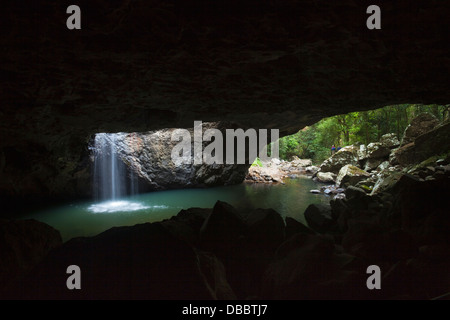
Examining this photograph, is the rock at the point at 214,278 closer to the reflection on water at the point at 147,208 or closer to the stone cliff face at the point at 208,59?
the stone cliff face at the point at 208,59

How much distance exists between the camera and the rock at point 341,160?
47.2 feet

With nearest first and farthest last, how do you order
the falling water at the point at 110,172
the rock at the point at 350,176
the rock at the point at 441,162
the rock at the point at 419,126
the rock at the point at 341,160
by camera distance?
the rock at the point at 441,162, the falling water at the point at 110,172, the rock at the point at 350,176, the rock at the point at 419,126, the rock at the point at 341,160

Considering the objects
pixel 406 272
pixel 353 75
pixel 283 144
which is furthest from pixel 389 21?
pixel 283 144

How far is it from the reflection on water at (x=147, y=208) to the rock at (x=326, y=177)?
3.61m

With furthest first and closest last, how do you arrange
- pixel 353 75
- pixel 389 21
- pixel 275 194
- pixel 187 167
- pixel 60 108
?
pixel 187 167 < pixel 275 194 < pixel 60 108 < pixel 353 75 < pixel 389 21

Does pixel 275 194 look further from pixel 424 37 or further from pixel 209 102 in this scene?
pixel 424 37

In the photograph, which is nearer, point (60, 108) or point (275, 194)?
point (60, 108)

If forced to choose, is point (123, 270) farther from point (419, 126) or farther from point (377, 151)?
point (419, 126)

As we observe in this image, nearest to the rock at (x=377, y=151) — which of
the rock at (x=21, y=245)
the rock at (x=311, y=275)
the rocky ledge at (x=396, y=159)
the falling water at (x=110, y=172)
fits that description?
the rocky ledge at (x=396, y=159)

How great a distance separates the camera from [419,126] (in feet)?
39.1

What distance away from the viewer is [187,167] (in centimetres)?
1184

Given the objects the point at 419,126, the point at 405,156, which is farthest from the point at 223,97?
the point at 419,126

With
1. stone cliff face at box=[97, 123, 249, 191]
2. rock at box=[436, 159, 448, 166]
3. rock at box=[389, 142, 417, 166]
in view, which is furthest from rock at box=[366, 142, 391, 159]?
stone cliff face at box=[97, 123, 249, 191]
